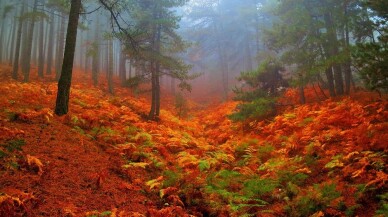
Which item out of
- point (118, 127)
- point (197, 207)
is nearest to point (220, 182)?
point (197, 207)

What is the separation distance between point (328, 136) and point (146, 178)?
21.0 feet

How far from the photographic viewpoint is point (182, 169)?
884cm

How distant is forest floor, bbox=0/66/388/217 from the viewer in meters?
5.59

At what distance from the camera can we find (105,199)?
5.78m

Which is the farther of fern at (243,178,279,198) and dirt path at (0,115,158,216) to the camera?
fern at (243,178,279,198)

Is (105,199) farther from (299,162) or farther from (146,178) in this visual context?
(299,162)

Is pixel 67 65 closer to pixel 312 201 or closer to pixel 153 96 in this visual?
pixel 153 96

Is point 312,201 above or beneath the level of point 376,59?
beneath

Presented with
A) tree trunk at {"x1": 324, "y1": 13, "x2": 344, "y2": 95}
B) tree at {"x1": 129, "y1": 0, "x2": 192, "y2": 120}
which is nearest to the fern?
tree trunk at {"x1": 324, "y1": 13, "x2": 344, "y2": 95}

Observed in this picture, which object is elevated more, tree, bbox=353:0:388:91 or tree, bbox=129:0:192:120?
tree, bbox=129:0:192:120

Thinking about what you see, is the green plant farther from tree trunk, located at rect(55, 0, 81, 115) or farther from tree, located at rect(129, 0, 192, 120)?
tree, located at rect(129, 0, 192, 120)

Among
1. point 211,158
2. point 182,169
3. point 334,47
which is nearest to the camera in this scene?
point 182,169

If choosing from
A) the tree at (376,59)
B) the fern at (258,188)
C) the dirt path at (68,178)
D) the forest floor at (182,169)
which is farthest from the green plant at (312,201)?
the tree at (376,59)

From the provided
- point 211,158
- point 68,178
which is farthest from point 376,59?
point 68,178
